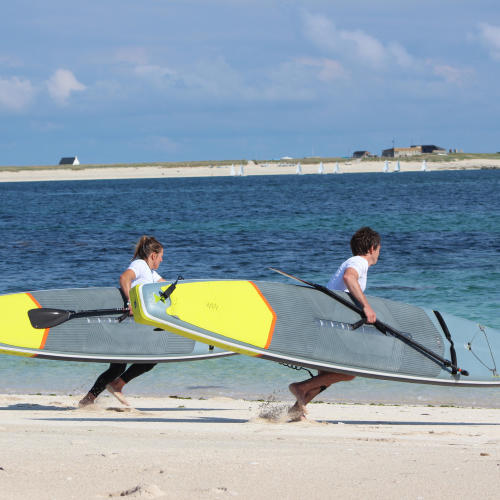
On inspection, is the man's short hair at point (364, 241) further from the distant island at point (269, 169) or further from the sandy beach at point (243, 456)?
the distant island at point (269, 169)

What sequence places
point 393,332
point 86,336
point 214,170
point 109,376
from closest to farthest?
point 393,332
point 109,376
point 86,336
point 214,170

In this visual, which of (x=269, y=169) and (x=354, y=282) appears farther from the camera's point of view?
(x=269, y=169)

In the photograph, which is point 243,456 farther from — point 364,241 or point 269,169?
point 269,169

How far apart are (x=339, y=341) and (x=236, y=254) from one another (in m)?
17.5

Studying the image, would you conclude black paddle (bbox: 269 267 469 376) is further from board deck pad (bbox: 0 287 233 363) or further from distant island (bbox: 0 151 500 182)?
distant island (bbox: 0 151 500 182)

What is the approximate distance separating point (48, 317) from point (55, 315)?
0.24 ft

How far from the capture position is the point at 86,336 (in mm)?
8648

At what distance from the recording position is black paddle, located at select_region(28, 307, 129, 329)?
8.11m

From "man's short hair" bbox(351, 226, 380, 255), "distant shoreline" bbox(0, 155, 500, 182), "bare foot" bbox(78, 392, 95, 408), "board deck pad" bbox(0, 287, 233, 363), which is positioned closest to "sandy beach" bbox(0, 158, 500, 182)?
"distant shoreline" bbox(0, 155, 500, 182)

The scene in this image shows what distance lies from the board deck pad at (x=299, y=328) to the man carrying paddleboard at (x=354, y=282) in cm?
16

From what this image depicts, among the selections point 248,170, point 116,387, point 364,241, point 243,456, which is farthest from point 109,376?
point 248,170

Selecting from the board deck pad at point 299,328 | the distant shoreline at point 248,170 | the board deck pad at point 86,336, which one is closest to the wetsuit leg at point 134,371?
the board deck pad at point 86,336

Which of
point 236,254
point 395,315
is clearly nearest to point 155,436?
point 395,315

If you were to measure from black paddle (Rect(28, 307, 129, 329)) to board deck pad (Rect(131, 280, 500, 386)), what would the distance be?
1480 millimetres
